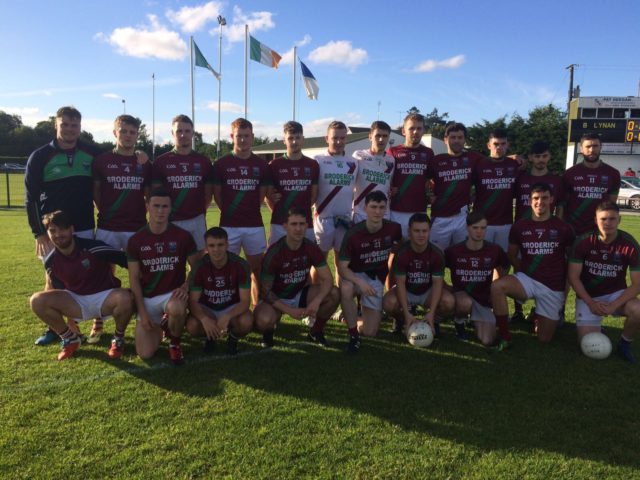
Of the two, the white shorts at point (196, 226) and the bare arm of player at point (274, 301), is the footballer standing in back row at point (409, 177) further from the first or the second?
the white shorts at point (196, 226)

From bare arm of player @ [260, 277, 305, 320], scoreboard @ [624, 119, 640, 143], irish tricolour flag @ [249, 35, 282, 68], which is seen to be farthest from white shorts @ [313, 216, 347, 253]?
scoreboard @ [624, 119, 640, 143]

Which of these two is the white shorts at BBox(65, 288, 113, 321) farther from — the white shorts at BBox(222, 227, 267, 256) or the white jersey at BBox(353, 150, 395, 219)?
the white jersey at BBox(353, 150, 395, 219)

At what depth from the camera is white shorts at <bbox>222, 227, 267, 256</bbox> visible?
4.95 meters

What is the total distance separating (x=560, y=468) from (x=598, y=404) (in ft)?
3.17

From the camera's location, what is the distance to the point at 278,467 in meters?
2.54

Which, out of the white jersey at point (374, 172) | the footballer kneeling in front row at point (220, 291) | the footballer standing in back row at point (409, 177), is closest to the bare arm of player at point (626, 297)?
the footballer standing in back row at point (409, 177)

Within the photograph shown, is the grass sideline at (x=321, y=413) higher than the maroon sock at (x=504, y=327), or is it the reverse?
the maroon sock at (x=504, y=327)

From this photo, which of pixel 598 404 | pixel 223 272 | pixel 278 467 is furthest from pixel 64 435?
pixel 598 404

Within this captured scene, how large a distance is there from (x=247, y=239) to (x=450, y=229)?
2.32 metres

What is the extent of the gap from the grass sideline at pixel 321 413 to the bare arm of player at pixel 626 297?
18.0 inches

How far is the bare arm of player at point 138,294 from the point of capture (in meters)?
4.08

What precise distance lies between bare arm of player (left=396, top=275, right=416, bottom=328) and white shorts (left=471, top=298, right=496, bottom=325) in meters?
0.69

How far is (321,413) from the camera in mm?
3096

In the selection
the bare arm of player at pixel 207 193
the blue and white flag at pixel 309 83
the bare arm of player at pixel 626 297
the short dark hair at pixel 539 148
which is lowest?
the bare arm of player at pixel 626 297
